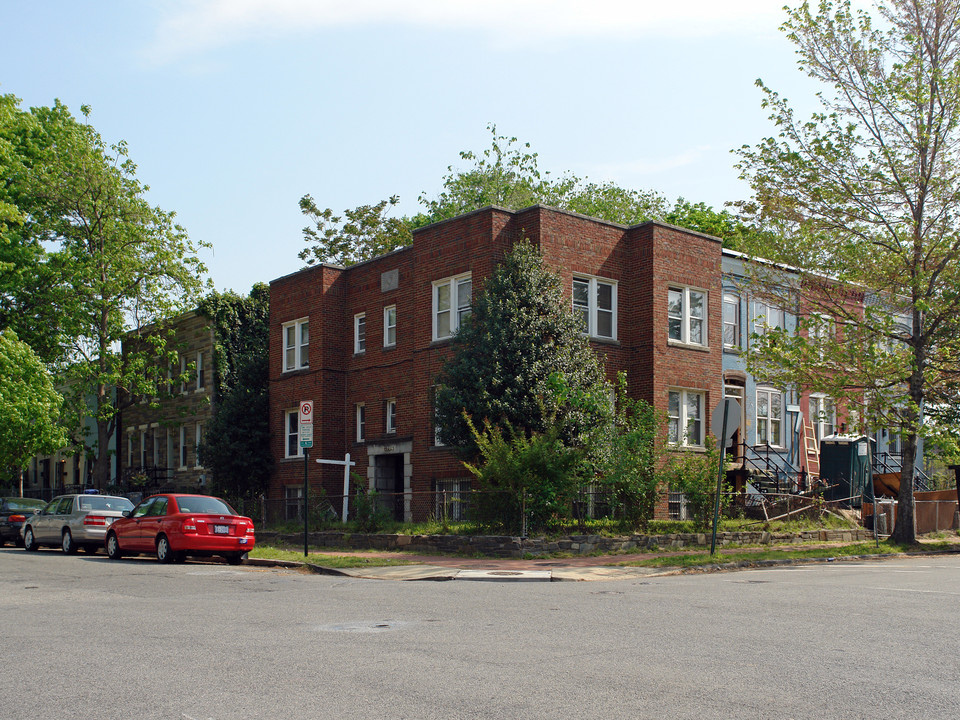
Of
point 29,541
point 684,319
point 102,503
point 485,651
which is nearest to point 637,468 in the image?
point 684,319

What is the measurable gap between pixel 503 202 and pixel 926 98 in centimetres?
3120

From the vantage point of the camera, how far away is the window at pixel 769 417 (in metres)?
33.3

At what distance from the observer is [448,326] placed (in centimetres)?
2809

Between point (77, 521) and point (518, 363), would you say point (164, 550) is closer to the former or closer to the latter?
point (77, 521)

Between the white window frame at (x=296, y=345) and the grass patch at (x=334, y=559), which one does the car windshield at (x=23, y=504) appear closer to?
the white window frame at (x=296, y=345)

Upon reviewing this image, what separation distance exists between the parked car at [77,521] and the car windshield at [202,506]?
153 inches

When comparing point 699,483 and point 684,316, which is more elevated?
point 684,316

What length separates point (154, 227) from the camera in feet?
127

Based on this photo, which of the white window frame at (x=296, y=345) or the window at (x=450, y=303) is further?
the white window frame at (x=296, y=345)

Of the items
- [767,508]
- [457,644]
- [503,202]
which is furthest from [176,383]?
[457,644]

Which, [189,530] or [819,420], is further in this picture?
[819,420]

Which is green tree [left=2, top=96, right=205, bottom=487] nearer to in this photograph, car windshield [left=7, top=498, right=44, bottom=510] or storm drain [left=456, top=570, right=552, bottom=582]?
car windshield [left=7, top=498, right=44, bottom=510]

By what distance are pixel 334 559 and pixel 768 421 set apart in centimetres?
1819

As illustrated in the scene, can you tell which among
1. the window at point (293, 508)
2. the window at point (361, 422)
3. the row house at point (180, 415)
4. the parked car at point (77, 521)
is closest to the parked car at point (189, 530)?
the parked car at point (77, 521)
